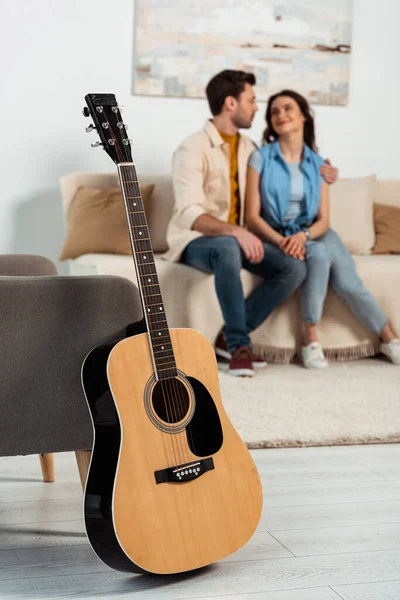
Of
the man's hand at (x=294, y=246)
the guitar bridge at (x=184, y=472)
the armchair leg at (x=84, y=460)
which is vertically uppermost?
the man's hand at (x=294, y=246)

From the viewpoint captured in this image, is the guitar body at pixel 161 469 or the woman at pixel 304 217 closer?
the guitar body at pixel 161 469

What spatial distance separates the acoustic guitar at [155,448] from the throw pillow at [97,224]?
7.57 ft

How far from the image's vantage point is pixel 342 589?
1.61 metres

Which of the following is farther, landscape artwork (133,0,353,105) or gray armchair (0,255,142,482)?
landscape artwork (133,0,353,105)

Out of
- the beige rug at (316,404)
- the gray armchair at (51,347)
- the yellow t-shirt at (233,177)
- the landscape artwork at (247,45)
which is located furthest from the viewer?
the landscape artwork at (247,45)

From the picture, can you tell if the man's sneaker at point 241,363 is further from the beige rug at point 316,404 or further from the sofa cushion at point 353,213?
the sofa cushion at point 353,213

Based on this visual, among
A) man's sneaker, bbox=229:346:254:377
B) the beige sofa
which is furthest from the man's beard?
man's sneaker, bbox=229:346:254:377

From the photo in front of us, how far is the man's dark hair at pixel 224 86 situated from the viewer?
3.87 meters

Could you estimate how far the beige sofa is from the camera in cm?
375

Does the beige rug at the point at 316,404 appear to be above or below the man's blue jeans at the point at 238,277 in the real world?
below

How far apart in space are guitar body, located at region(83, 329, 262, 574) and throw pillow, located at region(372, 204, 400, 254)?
110 inches

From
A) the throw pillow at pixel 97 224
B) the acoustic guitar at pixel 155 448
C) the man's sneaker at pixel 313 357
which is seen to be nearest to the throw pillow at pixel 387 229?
the man's sneaker at pixel 313 357

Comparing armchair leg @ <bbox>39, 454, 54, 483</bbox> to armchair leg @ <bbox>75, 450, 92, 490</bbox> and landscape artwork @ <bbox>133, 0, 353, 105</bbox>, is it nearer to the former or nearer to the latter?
armchair leg @ <bbox>75, 450, 92, 490</bbox>

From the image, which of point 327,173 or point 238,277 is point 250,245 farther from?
point 327,173
